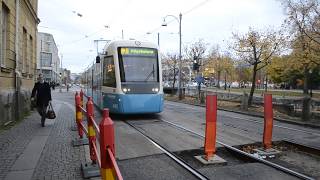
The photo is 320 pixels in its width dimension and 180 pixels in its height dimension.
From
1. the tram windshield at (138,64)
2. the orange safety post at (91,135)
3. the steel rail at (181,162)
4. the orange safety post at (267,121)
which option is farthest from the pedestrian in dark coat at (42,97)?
the orange safety post at (267,121)

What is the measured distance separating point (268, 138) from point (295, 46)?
24.8 metres

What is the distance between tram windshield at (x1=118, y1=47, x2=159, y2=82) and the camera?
16.4 metres

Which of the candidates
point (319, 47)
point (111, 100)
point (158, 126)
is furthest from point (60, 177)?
point (319, 47)

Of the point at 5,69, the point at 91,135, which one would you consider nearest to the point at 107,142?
the point at 91,135

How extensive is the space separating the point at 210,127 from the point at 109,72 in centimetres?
896

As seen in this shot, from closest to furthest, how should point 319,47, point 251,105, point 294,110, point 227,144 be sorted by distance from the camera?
point 227,144, point 294,110, point 251,105, point 319,47

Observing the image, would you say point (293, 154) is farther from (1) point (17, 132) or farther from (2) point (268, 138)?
(1) point (17, 132)

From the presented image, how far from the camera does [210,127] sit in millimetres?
8945

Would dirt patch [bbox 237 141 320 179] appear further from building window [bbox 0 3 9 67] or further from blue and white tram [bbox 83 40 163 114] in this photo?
building window [bbox 0 3 9 67]

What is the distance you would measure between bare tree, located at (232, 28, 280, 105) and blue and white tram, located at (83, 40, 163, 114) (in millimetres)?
11196

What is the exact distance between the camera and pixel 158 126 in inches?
574

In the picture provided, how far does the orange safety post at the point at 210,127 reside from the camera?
868 centimetres

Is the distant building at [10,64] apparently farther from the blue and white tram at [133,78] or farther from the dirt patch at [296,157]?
the dirt patch at [296,157]

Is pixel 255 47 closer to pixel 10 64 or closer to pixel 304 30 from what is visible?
pixel 304 30
